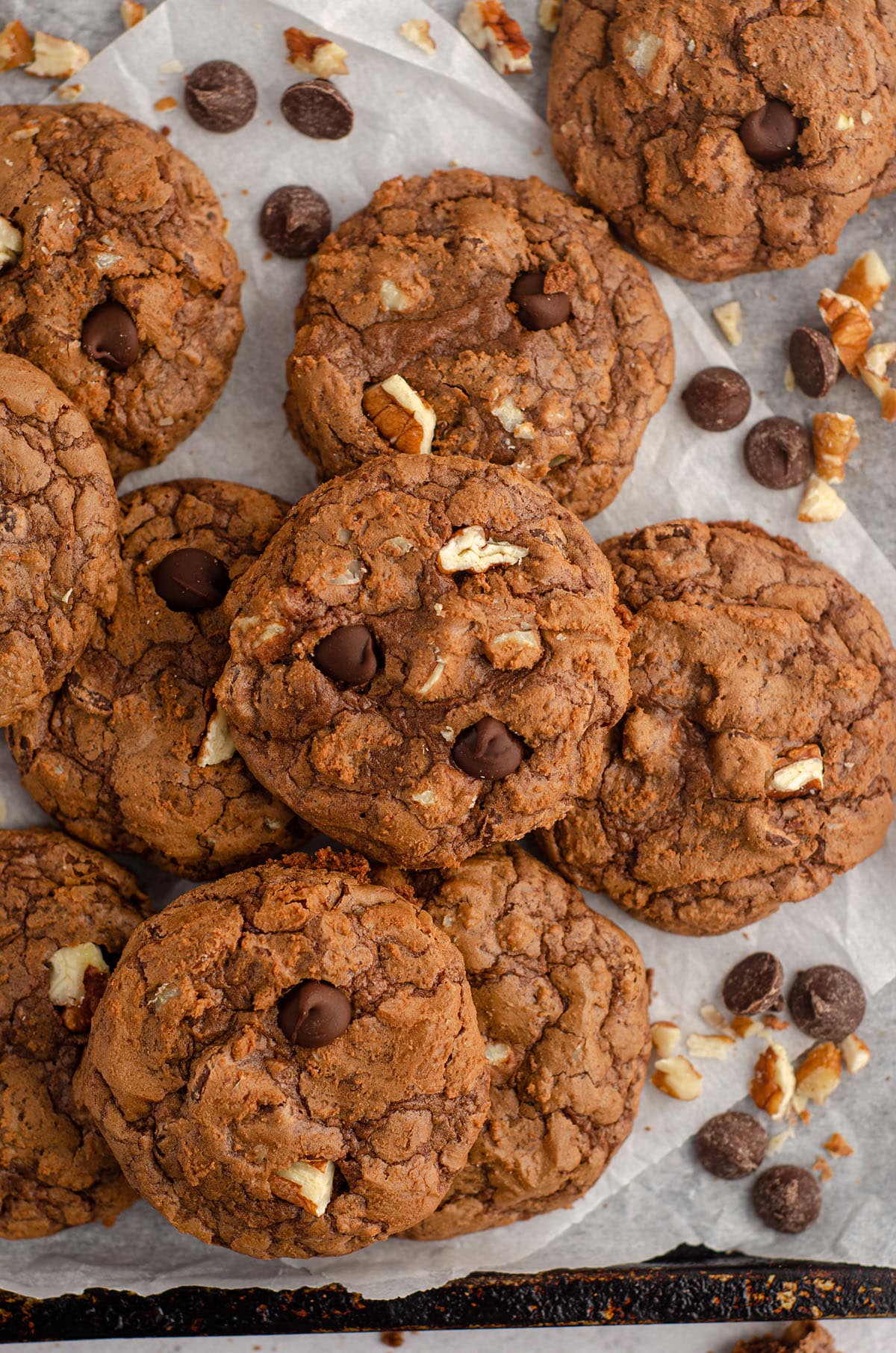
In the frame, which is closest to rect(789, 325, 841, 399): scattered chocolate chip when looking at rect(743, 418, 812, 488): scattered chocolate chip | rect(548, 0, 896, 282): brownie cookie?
rect(743, 418, 812, 488): scattered chocolate chip

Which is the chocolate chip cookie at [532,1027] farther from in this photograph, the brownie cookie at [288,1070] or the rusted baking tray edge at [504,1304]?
the rusted baking tray edge at [504,1304]

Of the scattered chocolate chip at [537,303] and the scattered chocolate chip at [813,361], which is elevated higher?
the scattered chocolate chip at [813,361]

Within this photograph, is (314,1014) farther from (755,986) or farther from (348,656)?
(755,986)

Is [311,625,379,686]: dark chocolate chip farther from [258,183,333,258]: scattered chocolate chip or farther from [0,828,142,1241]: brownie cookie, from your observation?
[258,183,333,258]: scattered chocolate chip

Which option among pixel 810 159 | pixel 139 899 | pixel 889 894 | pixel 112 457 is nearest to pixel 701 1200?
pixel 889 894

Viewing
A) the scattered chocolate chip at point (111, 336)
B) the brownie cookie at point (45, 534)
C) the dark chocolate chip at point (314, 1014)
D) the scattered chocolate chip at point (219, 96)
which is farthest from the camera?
the scattered chocolate chip at point (219, 96)

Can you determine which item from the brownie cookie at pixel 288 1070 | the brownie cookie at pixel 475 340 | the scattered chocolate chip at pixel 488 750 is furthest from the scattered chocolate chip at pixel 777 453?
the brownie cookie at pixel 288 1070
